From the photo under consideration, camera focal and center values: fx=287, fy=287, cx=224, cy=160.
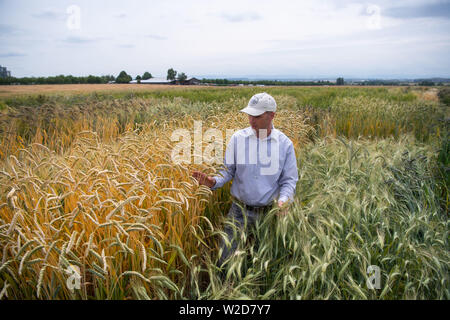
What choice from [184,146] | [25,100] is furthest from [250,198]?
[25,100]

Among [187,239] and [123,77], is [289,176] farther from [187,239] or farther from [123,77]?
[123,77]

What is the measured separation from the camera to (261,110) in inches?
87.2

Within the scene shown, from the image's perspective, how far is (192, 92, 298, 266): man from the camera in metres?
2.30

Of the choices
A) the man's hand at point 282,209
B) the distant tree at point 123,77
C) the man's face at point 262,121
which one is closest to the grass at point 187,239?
the man's hand at point 282,209

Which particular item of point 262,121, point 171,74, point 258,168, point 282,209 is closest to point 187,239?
point 282,209

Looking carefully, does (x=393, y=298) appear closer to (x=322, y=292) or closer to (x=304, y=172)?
(x=322, y=292)

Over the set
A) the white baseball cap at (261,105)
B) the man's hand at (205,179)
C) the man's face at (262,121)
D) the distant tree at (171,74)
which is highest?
the distant tree at (171,74)

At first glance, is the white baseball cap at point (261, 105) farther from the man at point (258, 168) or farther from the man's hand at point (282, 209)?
Answer: the man's hand at point (282, 209)

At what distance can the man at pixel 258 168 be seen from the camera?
2.30 m

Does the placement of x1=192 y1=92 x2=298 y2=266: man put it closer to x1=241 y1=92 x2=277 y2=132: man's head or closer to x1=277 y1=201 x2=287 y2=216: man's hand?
x1=241 y1=92 x2=277 y2=132: man's head

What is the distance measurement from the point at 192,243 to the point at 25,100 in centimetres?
803

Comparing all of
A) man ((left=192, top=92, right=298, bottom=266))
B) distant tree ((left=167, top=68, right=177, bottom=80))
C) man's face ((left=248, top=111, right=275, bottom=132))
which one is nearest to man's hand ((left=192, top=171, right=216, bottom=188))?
man ((left=192, top=92, right=298, bottom=266))

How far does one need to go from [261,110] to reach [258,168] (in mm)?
473
